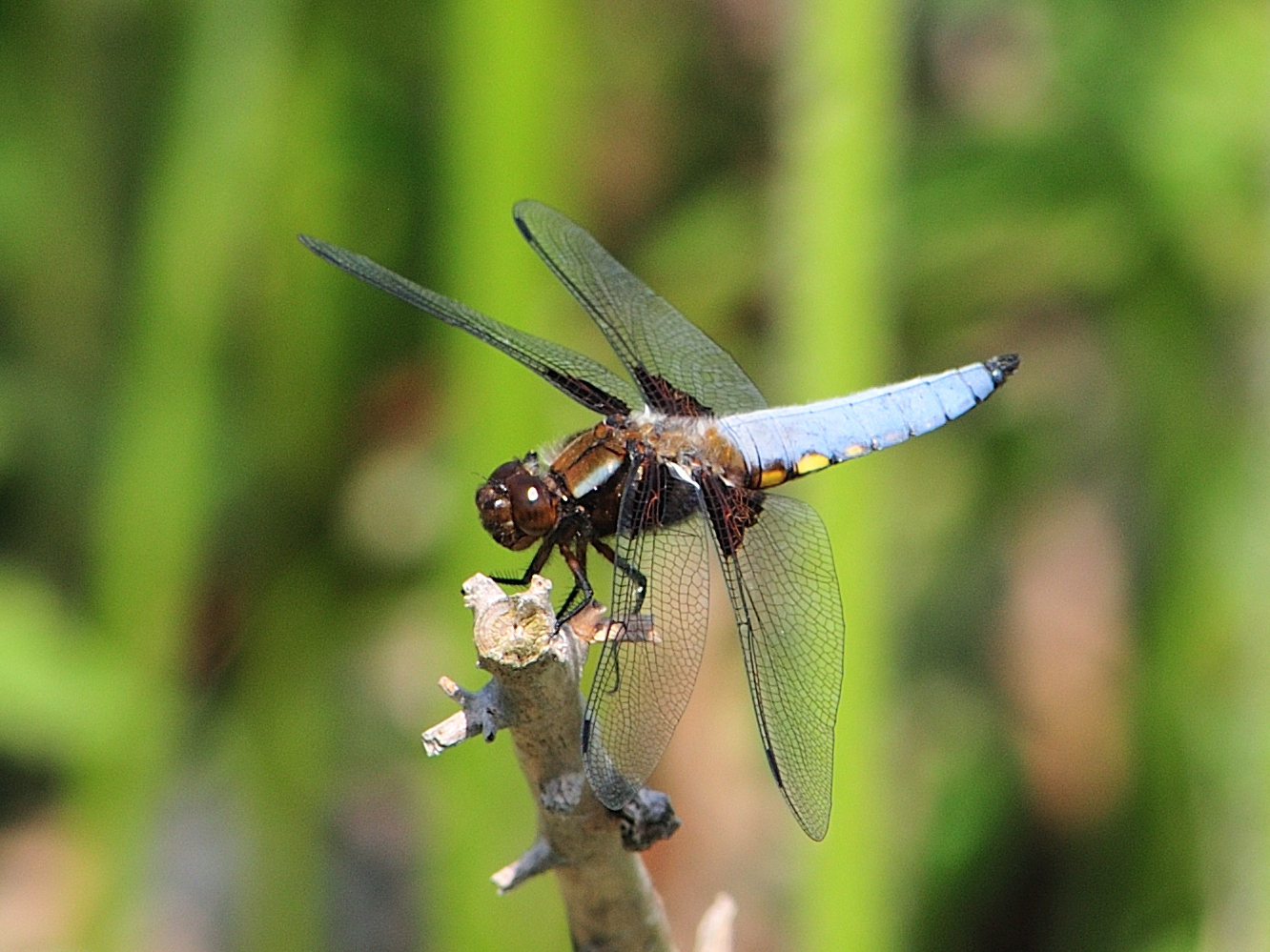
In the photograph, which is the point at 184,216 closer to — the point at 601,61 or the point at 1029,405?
the point at 601,61

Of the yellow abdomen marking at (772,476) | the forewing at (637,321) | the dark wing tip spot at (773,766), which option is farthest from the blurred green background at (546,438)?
the dark wing tip spot at (773,766)

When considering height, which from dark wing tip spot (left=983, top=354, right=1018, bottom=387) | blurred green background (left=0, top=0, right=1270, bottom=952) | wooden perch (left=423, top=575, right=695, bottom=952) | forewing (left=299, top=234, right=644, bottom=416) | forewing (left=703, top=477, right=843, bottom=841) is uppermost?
blurred green background (left=0, top=0, right=1270, bottom=952)

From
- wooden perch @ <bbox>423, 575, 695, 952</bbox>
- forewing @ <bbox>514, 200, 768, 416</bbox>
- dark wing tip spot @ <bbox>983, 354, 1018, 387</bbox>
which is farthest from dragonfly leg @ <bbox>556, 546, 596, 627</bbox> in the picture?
dark wing tip spot @ <bbox>983, 354, 1018, 387</bbox>

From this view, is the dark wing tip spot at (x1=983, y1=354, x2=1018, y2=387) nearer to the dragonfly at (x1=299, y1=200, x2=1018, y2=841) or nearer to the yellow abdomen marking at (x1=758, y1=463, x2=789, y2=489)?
the dragonfly at (x1=299, y1=200, x2=1018, y2=841)

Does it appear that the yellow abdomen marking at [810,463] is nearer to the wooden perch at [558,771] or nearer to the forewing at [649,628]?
the forewing at [649,628]

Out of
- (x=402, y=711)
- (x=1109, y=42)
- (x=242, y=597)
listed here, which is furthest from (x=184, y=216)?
(x=1109, y=42)

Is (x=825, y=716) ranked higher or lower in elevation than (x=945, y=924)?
lower

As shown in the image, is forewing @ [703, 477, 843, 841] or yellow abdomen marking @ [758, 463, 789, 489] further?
yellow abdomen marking @ [758, 463, 789, 489]
